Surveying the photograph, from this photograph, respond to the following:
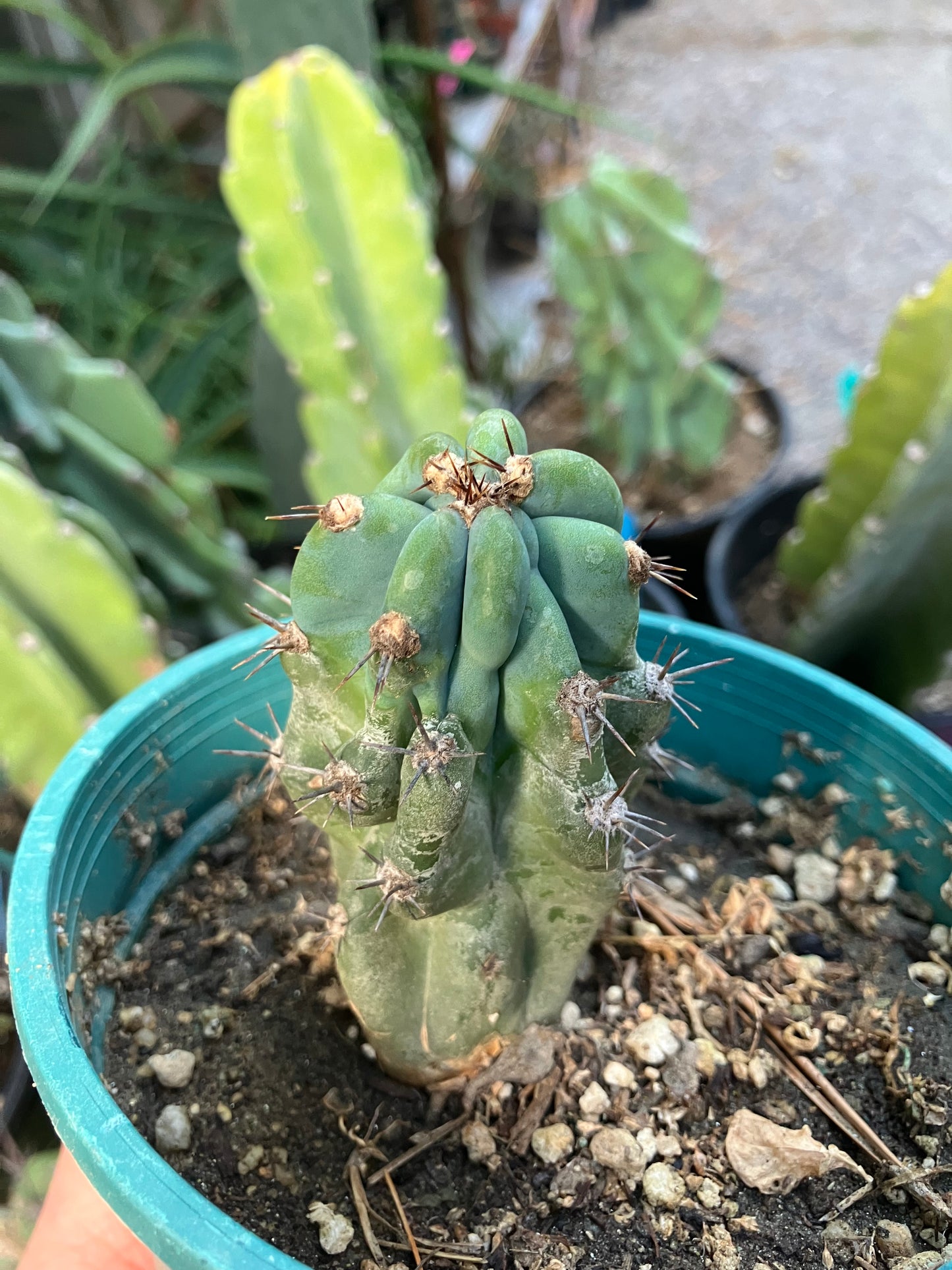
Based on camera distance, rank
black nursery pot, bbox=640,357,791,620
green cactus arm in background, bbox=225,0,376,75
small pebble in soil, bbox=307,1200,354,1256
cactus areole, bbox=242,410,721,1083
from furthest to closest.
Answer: black nursery pot, bbox=640,357,791,620 → green cactus arm in background, bbox=225,0,376,75 → small pebble in soil, bbox=307,1200,354,1256 → cactus areole, bbox=242,410,721,1083

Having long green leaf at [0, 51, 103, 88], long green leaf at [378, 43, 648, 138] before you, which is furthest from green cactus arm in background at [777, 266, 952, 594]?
long green leaf at [0, 51, 103, 88]

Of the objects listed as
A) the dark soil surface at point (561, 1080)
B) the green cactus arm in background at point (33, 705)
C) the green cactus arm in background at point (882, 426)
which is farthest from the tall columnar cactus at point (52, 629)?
the green cactus arm in background at point (882, 426)

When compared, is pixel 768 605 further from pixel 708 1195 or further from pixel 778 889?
pixel 708 1195

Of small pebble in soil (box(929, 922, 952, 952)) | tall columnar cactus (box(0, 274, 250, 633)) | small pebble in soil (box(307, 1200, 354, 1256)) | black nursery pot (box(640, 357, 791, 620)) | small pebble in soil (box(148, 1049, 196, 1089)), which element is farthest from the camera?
black nursery pot (box(640, 357, 791, 620))

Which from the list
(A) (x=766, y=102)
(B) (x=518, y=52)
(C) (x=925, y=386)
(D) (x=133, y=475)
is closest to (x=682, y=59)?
(A) (x=766, y=102)

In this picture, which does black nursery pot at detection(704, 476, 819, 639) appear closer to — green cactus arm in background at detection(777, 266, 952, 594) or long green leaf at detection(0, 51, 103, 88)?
green cactus arm in background at detection(777, 266, 952, 594)

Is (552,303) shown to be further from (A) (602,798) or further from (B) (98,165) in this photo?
(A) (602,798)
